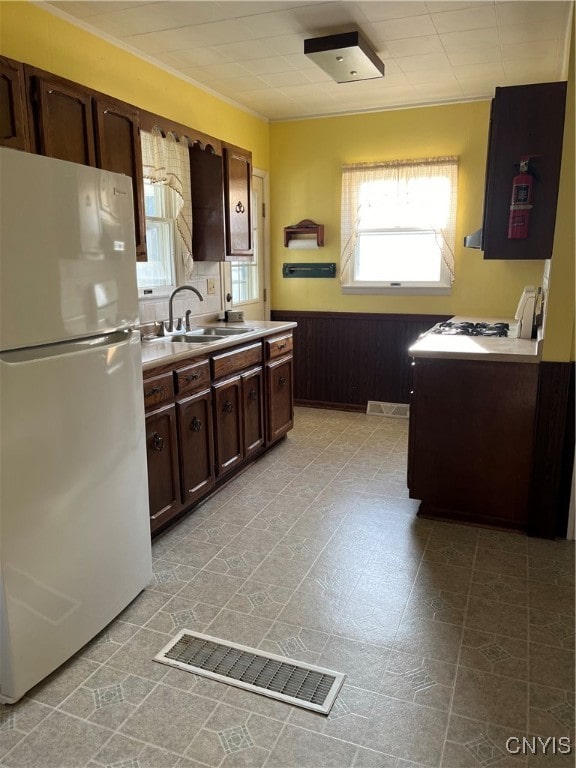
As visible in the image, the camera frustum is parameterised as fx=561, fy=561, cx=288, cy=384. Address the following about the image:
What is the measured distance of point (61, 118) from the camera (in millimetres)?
2496

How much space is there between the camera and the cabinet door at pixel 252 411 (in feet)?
11.7

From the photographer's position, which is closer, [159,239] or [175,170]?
[175,170]

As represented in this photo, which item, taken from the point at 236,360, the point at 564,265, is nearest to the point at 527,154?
the point at 564,265

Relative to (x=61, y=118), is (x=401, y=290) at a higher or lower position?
lower

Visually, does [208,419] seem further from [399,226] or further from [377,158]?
[377,158]

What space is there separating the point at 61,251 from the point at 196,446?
1.48 m

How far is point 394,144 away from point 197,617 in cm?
407

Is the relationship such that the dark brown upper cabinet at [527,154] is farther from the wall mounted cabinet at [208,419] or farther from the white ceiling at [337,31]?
the wall mounted cabinet at [208,419]

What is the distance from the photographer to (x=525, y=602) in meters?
2.26

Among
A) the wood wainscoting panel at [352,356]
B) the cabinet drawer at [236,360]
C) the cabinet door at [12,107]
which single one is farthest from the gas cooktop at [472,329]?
the cabinet door at [12,107]

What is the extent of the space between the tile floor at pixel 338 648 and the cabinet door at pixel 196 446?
0.16m

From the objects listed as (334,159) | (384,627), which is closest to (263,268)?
(334,159)

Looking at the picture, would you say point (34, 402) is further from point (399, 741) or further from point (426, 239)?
point (426, 239)

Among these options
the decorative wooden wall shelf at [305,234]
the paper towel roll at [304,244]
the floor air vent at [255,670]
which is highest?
the decorative wooden wall shelf at [305,234]
